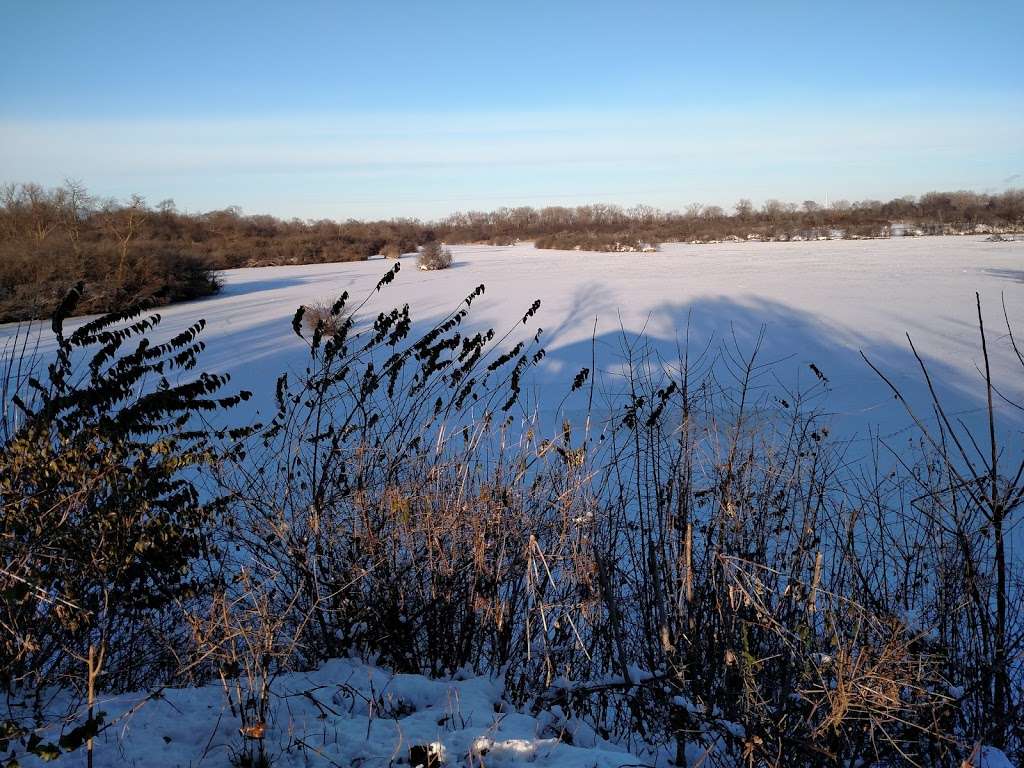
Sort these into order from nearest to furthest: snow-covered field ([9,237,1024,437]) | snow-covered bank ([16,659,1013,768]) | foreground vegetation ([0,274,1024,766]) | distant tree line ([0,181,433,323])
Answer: snow-covered bank ([16,659,1013,768]), foreground vegetation ([0,274,1024,766]), snow-covered field ([9,237,1024,437]), distant tree line ([0,181,433,323])

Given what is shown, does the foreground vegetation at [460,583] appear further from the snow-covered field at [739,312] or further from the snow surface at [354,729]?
the snow-covered field at [739,312]

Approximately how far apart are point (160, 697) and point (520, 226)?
71.6 meters

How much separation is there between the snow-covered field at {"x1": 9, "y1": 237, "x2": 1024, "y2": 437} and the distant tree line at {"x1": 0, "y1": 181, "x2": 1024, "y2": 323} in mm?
1744

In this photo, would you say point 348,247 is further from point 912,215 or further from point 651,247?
point 912,215

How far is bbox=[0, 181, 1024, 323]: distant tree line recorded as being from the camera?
18906mm

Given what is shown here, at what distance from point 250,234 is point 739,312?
42.8m

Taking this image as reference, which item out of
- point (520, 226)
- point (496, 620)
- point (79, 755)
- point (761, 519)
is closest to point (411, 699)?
point (496, 620)

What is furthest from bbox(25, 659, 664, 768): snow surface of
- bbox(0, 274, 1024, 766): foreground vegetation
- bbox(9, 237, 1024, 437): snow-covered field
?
bbox(9, 237, 1024, 437): snow-covered field

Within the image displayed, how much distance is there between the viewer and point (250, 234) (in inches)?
1965

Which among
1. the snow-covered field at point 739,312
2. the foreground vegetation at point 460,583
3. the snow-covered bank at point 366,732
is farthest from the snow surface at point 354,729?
the snow-covered field at point 739,312

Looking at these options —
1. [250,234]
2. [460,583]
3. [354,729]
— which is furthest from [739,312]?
[250,234]

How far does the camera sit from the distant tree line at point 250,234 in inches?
744

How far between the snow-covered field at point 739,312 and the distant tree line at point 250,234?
1744mm

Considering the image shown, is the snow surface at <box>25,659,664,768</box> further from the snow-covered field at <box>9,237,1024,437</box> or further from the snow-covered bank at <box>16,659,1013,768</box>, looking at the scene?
the snow-covered field at <box>9,237,1024,437</box>
